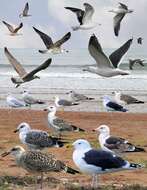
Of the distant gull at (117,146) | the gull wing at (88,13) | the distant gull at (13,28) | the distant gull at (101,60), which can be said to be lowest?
the distant gull at (117,146)

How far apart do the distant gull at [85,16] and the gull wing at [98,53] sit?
197 centimetres

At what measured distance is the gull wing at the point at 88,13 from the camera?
14.7 m

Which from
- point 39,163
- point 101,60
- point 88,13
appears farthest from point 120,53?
point 39,163

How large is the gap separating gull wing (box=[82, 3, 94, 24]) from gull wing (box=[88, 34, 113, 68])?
2.47m

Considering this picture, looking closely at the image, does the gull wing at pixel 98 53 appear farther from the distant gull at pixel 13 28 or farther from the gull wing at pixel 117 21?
the distant gull at pixel 13 28

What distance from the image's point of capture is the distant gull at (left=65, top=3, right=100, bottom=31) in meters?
14.3

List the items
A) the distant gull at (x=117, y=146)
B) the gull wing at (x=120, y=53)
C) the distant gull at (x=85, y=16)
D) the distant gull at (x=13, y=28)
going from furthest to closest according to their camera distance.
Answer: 1. the distant gull at (x=13, y=28)
2. the distant gull at (x=85, y=16)
3. the gull wing at (x=120, y=53)
4. the distant gull at (x=117, y=146)

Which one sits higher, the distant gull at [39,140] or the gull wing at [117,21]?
the gull wing at [117,21]

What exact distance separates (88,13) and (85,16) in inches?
15.1

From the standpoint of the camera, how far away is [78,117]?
21734mm

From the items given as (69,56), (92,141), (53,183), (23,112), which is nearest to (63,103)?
(23,112)

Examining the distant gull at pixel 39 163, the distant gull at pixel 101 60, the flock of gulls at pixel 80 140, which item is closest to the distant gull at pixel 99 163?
the flock of gulls at pixel 80 140

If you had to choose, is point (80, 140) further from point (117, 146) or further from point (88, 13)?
point (88, 13)

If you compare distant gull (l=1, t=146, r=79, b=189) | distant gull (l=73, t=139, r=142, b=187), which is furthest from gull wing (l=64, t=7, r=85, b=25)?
distant gull (l=73, t=139, r=142, b=187)
